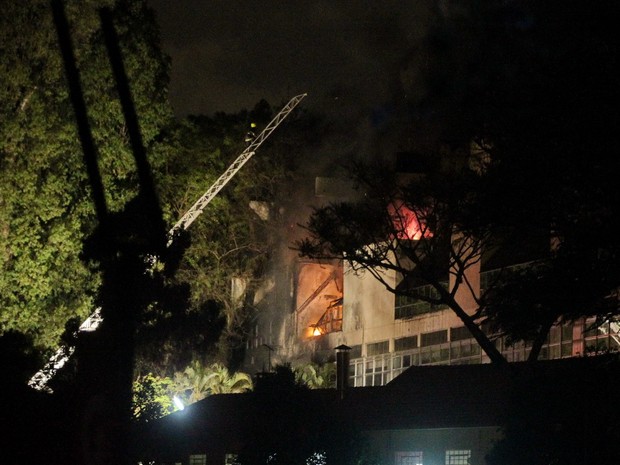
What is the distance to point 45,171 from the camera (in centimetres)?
3688

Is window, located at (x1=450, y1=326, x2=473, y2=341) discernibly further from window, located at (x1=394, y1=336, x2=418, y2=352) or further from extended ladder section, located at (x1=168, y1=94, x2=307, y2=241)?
extended ladder section, located at (x1=168, y1=94, x2=307, y2=241)

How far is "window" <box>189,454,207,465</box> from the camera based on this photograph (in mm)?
29578

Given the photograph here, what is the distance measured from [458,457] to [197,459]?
23.1ft

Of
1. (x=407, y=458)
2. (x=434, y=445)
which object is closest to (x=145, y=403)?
(x=407, y=458)

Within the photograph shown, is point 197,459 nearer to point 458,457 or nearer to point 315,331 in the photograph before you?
point 458,457

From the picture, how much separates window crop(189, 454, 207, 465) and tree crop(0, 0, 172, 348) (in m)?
7.73

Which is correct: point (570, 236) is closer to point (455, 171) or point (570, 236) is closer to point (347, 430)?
point (347, 430)

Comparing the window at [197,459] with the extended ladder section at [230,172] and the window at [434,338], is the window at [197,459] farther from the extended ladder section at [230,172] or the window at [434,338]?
the extended ladder section at [230,172]

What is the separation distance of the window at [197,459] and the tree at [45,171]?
7732 mm

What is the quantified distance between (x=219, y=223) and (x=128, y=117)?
13.9 meters

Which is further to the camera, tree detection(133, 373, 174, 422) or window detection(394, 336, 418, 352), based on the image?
window detection(394, 336, 418, 352)

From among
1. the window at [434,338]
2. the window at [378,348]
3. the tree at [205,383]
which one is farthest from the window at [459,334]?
the tree at [205,383]

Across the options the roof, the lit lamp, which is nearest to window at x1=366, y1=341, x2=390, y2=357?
the lit lamp

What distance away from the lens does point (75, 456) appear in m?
12.8
